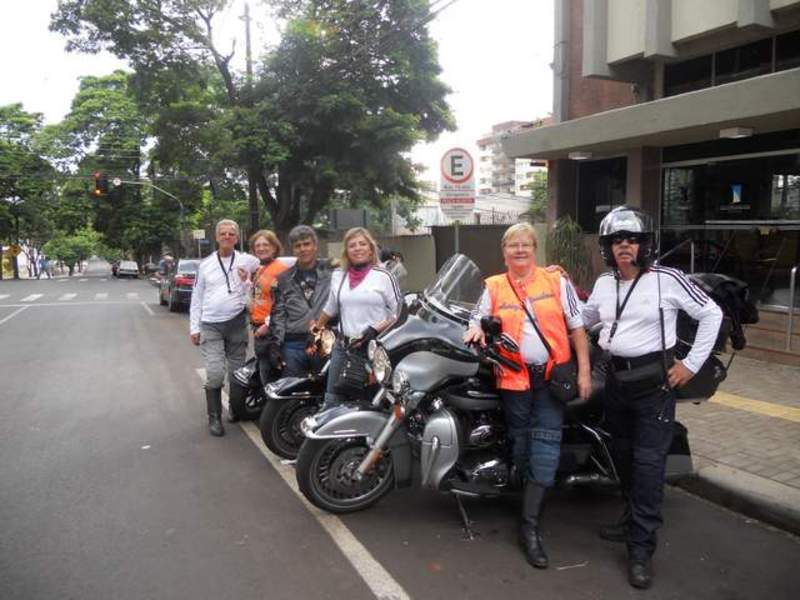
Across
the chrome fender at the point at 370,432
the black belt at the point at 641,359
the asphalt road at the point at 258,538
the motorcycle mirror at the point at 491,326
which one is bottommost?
the asphalt road at the point at 258,538

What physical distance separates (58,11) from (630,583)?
23999 mm

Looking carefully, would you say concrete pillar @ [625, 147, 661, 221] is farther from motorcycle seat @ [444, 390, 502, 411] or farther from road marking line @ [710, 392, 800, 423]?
motorcycle seat @ [444, 390, 502, 411]

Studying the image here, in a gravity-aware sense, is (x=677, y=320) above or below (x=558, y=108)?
below

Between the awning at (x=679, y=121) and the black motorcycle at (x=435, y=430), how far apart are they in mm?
5556

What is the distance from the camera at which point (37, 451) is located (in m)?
5.63

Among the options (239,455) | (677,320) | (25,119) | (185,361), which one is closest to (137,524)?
(239,455)

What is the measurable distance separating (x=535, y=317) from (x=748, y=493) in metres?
1.99

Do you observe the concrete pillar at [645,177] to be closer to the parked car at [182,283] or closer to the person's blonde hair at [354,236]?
the person's blonde hair at [354,236]

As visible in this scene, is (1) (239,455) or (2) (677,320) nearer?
(2) (677,320)

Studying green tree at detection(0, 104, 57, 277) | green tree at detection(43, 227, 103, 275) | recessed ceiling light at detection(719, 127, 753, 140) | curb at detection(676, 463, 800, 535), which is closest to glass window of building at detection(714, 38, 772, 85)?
recessed ceiling light at detection(719, 127, 753, 140)

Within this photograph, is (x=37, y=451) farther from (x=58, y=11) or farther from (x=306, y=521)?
(x=58, y=11)

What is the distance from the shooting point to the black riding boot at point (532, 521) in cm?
361

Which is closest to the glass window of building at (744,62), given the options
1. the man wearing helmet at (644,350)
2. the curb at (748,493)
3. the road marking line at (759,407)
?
the road marking line at (759,407)

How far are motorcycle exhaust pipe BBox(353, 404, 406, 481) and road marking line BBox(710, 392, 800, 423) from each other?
398 cm
